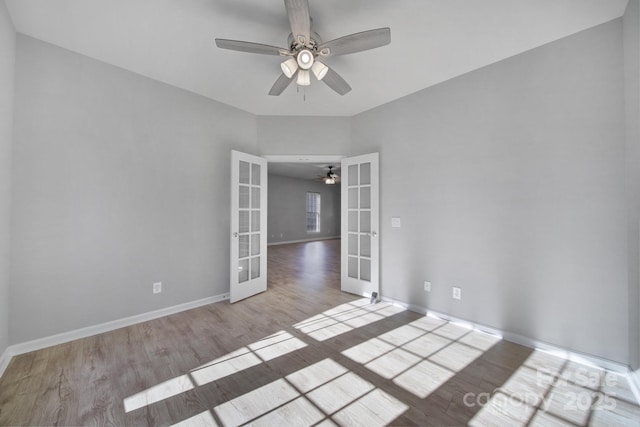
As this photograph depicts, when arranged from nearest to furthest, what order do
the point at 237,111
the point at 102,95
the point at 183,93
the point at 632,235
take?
the point at 632,235
the point at 102,95
the point at 183,93
the point at 237,111

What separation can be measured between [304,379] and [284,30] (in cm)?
282

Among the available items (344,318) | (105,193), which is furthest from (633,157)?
(105,193)

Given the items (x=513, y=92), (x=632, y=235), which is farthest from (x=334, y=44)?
(x=632, y=235)

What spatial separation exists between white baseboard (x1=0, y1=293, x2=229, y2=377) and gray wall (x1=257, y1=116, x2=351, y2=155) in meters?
2.45

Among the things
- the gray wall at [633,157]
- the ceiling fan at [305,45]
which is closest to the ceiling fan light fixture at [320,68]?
the ceiling fan at [305,45]

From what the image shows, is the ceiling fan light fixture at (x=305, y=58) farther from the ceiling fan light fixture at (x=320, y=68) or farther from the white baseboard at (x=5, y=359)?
the white baseboard at (x=5, y=359)

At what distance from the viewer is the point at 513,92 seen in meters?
2.39

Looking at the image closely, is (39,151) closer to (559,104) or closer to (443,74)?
(443,74)

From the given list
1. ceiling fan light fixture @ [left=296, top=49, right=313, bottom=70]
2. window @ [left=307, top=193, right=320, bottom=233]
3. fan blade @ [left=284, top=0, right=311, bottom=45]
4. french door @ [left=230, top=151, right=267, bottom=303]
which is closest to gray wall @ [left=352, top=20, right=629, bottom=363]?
ceiling fan light fixture @ [left=296, top=49, right=313, bottom=70]

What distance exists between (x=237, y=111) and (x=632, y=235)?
4292mm

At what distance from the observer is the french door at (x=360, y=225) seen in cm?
352

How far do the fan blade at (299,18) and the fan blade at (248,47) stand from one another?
0.17 meters

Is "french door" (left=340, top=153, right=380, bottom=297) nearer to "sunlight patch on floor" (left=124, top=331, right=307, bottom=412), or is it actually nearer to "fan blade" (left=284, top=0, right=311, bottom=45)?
"sunlight patch on floor" (left=124, top=331, right=307, bottom=412)

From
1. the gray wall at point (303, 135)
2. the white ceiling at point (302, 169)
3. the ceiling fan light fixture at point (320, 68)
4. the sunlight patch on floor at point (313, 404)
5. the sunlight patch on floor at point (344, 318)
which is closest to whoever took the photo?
the sunlight patch on floor at point (313, 404)
